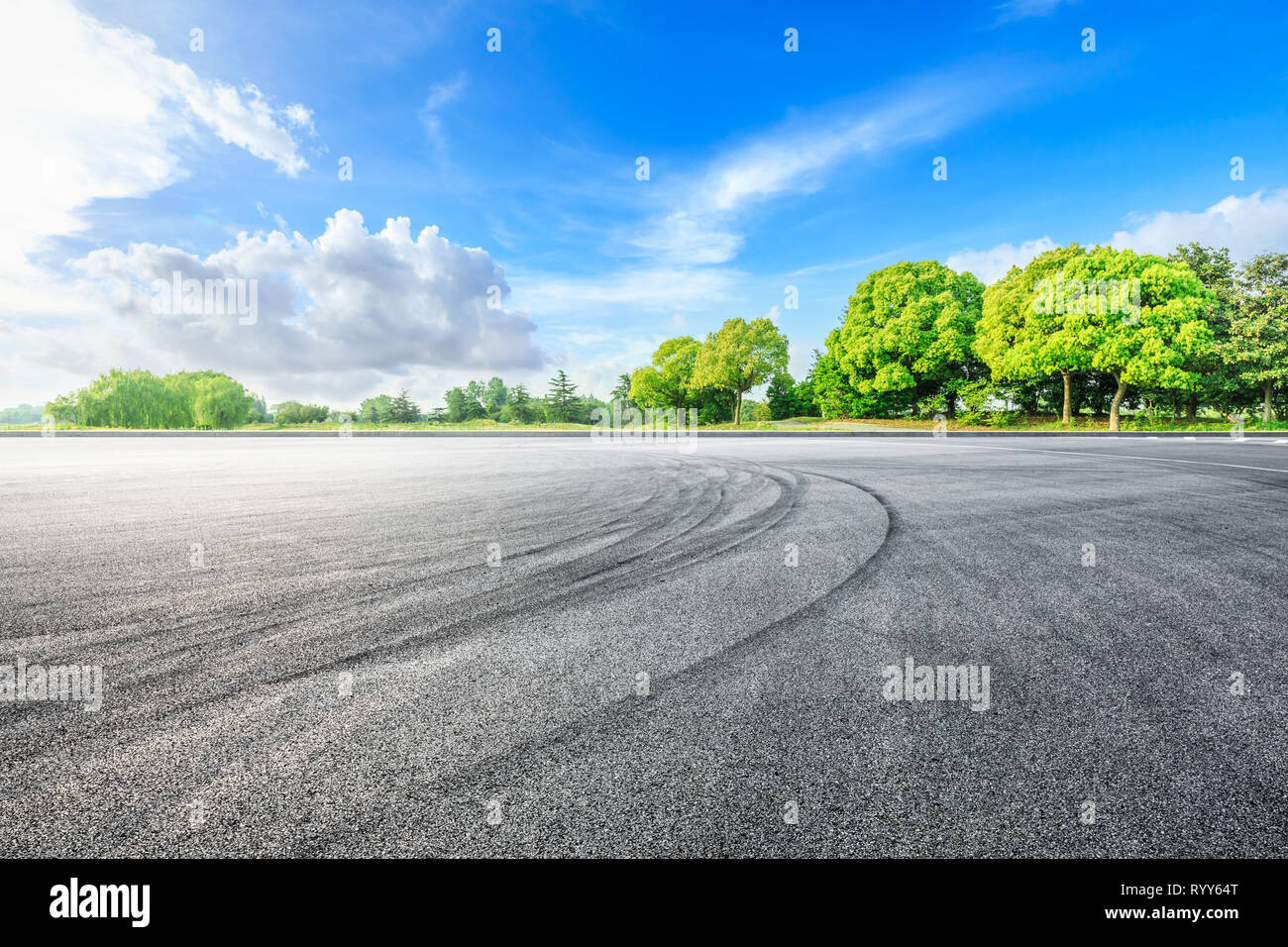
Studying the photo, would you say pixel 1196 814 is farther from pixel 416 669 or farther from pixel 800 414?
pixel 800 414

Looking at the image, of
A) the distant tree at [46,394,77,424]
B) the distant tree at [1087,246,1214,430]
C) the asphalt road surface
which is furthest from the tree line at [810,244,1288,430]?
the distant tree at [46,394,77,424]

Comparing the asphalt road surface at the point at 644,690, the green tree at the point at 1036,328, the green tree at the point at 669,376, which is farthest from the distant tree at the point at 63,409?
the green tree at the point at 1036,328

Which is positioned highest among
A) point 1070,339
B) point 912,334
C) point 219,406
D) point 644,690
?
point 912,334

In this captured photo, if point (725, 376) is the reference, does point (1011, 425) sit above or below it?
below

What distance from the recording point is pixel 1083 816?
2.03 m

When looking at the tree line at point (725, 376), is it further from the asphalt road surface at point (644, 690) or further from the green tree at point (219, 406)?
the asphalt road surface at point (644, 690)

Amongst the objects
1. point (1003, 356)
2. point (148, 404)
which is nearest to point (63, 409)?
point (148, 404)

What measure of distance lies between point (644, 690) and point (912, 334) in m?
48.2

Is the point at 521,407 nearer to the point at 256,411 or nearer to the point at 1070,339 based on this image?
the point at 256,411

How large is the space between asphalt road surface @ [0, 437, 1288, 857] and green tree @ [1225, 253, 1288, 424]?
43635mm

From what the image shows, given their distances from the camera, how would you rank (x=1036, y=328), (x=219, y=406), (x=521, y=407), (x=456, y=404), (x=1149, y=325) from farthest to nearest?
(x=456, y=404)
(x=521, y=407)
(x=219, y=406)
(x=1036, y=328)
(x=1149, y=325)

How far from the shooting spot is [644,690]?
2.96 meters

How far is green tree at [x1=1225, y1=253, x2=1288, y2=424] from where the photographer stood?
36688mm

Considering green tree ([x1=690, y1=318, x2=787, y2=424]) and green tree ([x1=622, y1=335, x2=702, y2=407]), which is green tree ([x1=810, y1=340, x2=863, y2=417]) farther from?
green tree ([x1=622, y1=335, x2=702, y2=407])
